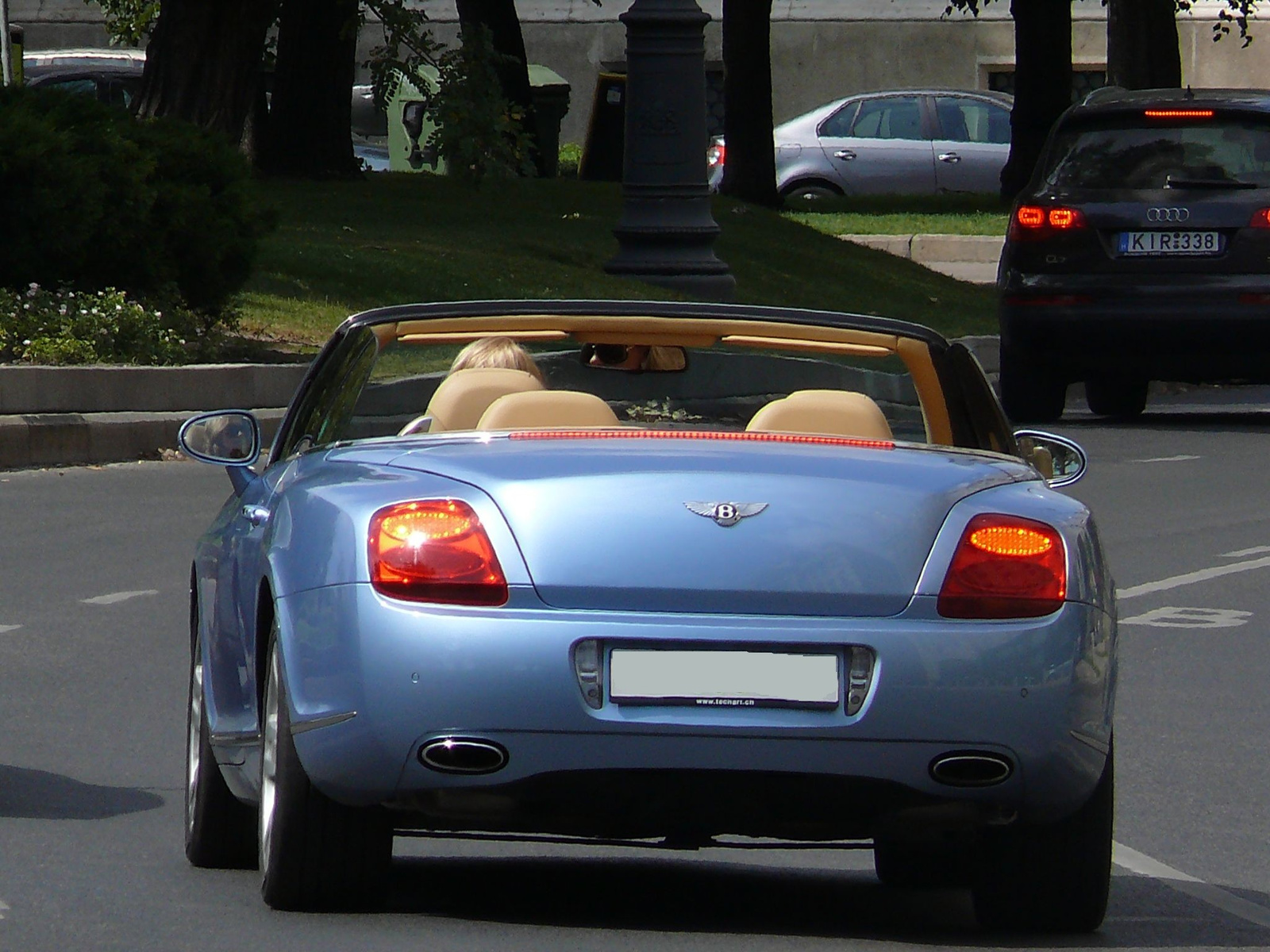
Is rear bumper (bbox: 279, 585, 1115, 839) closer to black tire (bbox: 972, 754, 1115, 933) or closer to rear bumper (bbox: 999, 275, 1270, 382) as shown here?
black tire (bbox: 972, 754, 1115, 933)

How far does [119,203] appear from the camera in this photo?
16641 millimetres

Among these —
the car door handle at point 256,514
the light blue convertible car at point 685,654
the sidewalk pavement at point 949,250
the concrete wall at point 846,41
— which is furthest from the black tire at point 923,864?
the concrete wall at point 846,41

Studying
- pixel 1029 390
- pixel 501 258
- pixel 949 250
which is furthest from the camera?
pixel 949 250

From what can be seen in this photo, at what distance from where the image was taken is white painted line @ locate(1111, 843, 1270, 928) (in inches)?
227

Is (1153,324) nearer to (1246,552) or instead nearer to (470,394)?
(1246,552)

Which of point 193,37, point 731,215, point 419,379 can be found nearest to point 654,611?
point 419,379

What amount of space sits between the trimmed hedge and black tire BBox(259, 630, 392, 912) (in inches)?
444

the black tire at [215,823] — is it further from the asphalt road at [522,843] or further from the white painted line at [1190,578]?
the white painted line at [1190,578]

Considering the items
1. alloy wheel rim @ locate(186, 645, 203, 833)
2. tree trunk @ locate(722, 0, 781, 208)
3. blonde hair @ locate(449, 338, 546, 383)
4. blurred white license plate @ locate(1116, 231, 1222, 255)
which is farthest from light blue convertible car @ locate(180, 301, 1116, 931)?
tree trunk @ locate(722, 0, 781, 208)

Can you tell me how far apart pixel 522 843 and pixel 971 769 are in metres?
1.79

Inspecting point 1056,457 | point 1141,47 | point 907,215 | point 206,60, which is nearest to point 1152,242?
point 206,60

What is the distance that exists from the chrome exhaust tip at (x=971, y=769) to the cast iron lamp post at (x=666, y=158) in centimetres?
1611

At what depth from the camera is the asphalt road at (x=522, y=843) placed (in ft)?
17.6

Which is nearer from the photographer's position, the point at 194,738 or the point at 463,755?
the point at 463,755
